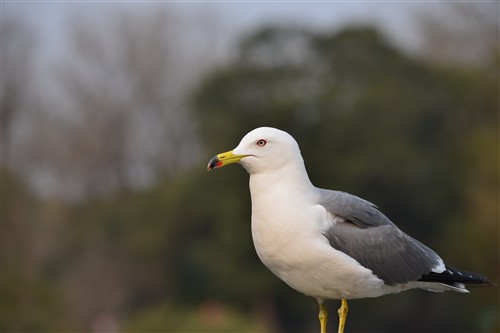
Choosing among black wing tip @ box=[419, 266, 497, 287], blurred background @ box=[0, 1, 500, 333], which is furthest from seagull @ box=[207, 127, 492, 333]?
blurred background @ box=[0, 1, 500, 333]

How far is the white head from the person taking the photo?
19.3ft

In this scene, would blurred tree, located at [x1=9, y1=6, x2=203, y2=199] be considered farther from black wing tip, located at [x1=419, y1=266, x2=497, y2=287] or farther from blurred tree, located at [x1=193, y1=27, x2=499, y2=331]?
black wing tip, located at [x1=419, y1=266, x2=497, y2=287]

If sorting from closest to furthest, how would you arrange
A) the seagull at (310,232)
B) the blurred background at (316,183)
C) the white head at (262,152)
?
the seagull at (310,232) < the white head at (262,152) < the blurred background at (316,183)

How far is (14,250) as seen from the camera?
17828 millimetres

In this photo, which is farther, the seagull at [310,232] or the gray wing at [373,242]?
the gray wing at [373,242]

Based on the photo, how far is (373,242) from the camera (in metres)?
6.11

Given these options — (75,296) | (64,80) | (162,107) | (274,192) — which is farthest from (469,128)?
(274,192)

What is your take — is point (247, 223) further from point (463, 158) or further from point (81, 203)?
point (81, 203)

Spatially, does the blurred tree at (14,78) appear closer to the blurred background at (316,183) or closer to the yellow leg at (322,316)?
the blurred background at (316,183)

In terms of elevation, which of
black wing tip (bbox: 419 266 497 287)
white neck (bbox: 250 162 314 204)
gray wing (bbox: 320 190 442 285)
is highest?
white neck (bbox: 250 162 314 204)

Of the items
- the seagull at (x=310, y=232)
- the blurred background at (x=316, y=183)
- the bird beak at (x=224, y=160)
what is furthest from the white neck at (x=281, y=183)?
the blurred background at (x=316, y=183)

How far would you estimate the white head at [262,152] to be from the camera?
588 centimetres

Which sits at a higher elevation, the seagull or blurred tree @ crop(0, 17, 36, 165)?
blurred tree @ crop(0, 17, 36, 165)

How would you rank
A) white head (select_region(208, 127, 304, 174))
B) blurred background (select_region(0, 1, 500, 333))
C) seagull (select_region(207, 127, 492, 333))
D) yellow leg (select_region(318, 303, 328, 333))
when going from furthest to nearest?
blurred background (select_region(0, 1, 500, 333))
yellow leg (select_region(318, 303, 328, 333))
white head (select_region(208, 127, 304, 174))
seagull (select_region(207, 127, 492, 333))
